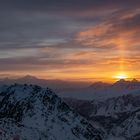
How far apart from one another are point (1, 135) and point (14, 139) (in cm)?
1056

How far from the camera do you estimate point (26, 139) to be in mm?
198750

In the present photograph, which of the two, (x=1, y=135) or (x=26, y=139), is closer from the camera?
(x=1, y=135)

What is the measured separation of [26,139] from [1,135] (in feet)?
60.0

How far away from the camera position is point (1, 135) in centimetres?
18362

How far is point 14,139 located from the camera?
193m

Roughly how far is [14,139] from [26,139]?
25.9 ft
